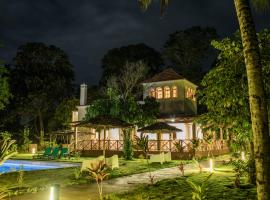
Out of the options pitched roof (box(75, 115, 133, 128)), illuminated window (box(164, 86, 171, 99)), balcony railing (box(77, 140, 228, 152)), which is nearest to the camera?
pitched roof (box(75, 115, 133, 128))

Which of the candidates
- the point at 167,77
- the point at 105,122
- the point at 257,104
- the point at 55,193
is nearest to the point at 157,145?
the point at 105,122

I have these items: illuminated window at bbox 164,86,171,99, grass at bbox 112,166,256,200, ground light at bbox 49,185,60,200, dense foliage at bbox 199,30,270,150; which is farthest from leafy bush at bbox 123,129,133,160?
ground light at bbox 49,185,60,200

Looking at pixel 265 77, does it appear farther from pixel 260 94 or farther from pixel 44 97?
pixel 44 97

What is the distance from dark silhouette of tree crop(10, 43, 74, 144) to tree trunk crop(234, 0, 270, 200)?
39995 millimetres

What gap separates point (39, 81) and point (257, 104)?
42460 mm

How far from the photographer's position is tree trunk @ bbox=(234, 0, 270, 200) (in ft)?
18.1

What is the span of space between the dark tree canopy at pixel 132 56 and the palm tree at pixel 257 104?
51757 millimetres

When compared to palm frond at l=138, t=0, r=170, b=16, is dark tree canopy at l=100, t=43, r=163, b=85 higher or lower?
higher

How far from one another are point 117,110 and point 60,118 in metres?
18.0

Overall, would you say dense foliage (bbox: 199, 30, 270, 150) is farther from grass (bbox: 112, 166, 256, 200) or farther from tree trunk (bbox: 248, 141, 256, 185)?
grass (bbox: 112, 166, 256, 200)

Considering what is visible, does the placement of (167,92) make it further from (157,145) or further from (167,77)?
(157,145)

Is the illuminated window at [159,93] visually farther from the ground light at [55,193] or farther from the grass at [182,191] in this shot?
the ground light at [55,193]

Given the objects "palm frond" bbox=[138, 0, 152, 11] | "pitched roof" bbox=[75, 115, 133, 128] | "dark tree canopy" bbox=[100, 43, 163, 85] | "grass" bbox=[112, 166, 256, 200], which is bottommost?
"grass" bbox=[112, 166, 256, 200]

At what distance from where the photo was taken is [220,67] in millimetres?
9867
